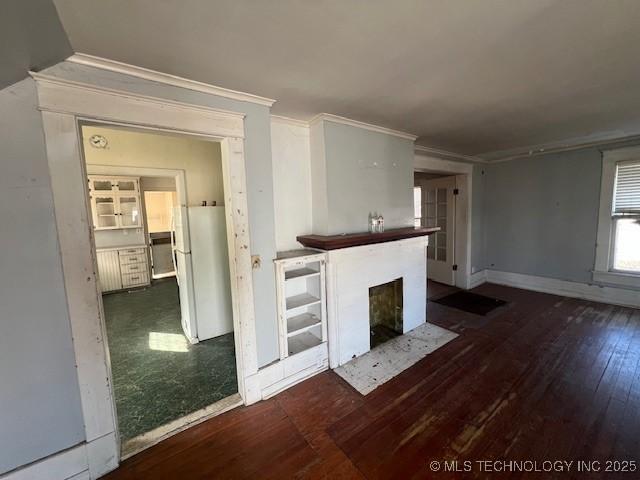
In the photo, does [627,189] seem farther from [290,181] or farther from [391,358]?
[290,181]

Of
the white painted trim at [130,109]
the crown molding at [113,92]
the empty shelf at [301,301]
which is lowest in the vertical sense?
the empty shelf at [301,301]

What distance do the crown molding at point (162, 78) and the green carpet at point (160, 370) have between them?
2.27 meters

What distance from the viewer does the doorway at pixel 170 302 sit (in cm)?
192

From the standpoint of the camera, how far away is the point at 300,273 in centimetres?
231

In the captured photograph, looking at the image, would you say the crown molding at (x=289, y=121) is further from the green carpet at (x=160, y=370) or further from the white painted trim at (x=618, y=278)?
the white painted trim at (x=618, y=278)

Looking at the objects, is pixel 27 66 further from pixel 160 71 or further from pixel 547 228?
pixel 547 228

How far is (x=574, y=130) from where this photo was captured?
2992mm

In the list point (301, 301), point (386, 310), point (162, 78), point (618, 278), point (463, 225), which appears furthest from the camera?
point (463, 225)

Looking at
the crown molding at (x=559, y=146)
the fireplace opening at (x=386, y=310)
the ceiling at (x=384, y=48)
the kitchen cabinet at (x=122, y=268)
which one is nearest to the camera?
the ceiling at (x=384, y=48)

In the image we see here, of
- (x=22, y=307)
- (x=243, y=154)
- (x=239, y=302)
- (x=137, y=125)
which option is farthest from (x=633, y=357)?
(x=22, y=307)

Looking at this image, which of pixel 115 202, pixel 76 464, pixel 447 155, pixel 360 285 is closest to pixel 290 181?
pixel 360 285

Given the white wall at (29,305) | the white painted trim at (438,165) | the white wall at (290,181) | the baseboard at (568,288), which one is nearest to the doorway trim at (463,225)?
the white painted trim at (438,165)

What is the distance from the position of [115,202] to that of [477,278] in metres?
7.00

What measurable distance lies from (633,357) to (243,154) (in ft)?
12.9
